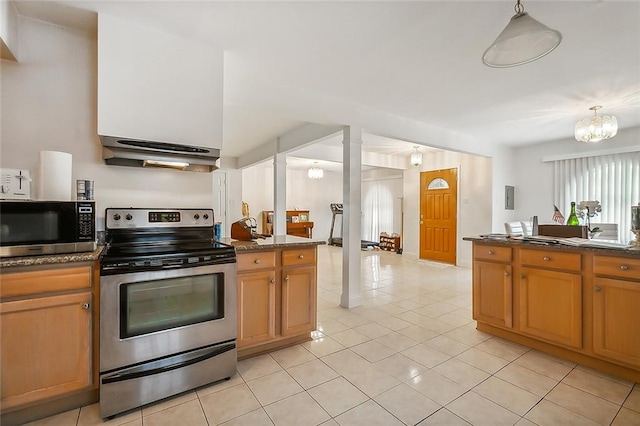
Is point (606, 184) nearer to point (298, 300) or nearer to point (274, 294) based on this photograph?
point (298, 300)

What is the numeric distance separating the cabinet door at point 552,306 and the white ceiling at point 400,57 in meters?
1.86

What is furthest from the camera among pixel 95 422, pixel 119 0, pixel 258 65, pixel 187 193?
pixel 258 65

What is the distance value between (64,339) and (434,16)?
9.94 feet

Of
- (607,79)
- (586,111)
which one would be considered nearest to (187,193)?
(607,79)

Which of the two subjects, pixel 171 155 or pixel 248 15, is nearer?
pixel 248 15

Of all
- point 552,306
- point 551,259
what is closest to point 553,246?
point 551,259

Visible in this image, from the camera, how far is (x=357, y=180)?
12.2ft

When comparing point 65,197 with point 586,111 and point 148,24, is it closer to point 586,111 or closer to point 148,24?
point 148,24

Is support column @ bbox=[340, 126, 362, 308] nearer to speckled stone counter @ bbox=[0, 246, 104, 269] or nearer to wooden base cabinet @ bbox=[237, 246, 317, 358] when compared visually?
wooden base cabinet @ bbox=[237, 246, 317, 358]

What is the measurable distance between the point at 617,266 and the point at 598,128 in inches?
92.1

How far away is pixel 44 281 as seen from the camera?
5.27 ft

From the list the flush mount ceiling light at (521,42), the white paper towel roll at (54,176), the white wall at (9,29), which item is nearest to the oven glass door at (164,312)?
the white paper towel roll at (54,176)

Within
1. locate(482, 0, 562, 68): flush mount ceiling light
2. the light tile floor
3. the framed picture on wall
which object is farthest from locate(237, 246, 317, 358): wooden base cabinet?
Answer: the framed picture on wall

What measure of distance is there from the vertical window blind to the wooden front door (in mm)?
1795
